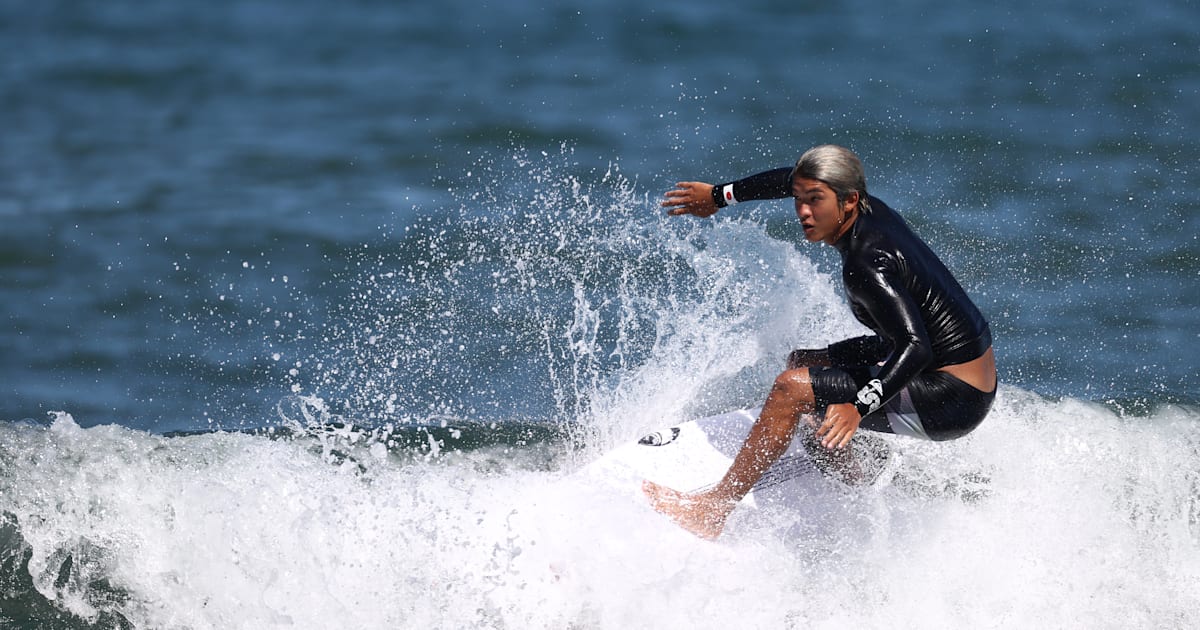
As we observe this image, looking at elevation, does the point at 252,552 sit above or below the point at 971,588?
above

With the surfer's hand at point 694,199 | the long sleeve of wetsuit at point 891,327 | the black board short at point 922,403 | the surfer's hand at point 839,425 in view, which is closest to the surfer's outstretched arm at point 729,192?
the surfer's hand at point 694,199

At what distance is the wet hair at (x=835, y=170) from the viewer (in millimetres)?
5438

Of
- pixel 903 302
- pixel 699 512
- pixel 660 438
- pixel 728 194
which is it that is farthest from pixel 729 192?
pixel 699 512

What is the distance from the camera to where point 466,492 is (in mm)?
5996

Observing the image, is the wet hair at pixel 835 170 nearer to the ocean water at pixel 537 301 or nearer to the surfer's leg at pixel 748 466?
the surfer's leg at pixel 748 466

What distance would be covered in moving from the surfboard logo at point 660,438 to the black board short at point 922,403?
0.99 metres

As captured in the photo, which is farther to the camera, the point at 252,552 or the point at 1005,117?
the point at 1005,117

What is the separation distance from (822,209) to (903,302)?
52cm

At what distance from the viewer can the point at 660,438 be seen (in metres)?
6.52

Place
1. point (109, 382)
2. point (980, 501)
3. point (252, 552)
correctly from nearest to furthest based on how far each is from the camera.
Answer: point (252, 552) → point (980, 501) → point (109, 382)

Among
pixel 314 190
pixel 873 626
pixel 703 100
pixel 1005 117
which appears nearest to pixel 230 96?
pixel 314 190

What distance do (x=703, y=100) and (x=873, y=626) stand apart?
799cm

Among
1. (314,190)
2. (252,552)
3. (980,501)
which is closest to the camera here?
(252,552)

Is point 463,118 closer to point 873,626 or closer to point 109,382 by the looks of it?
point 109,382
